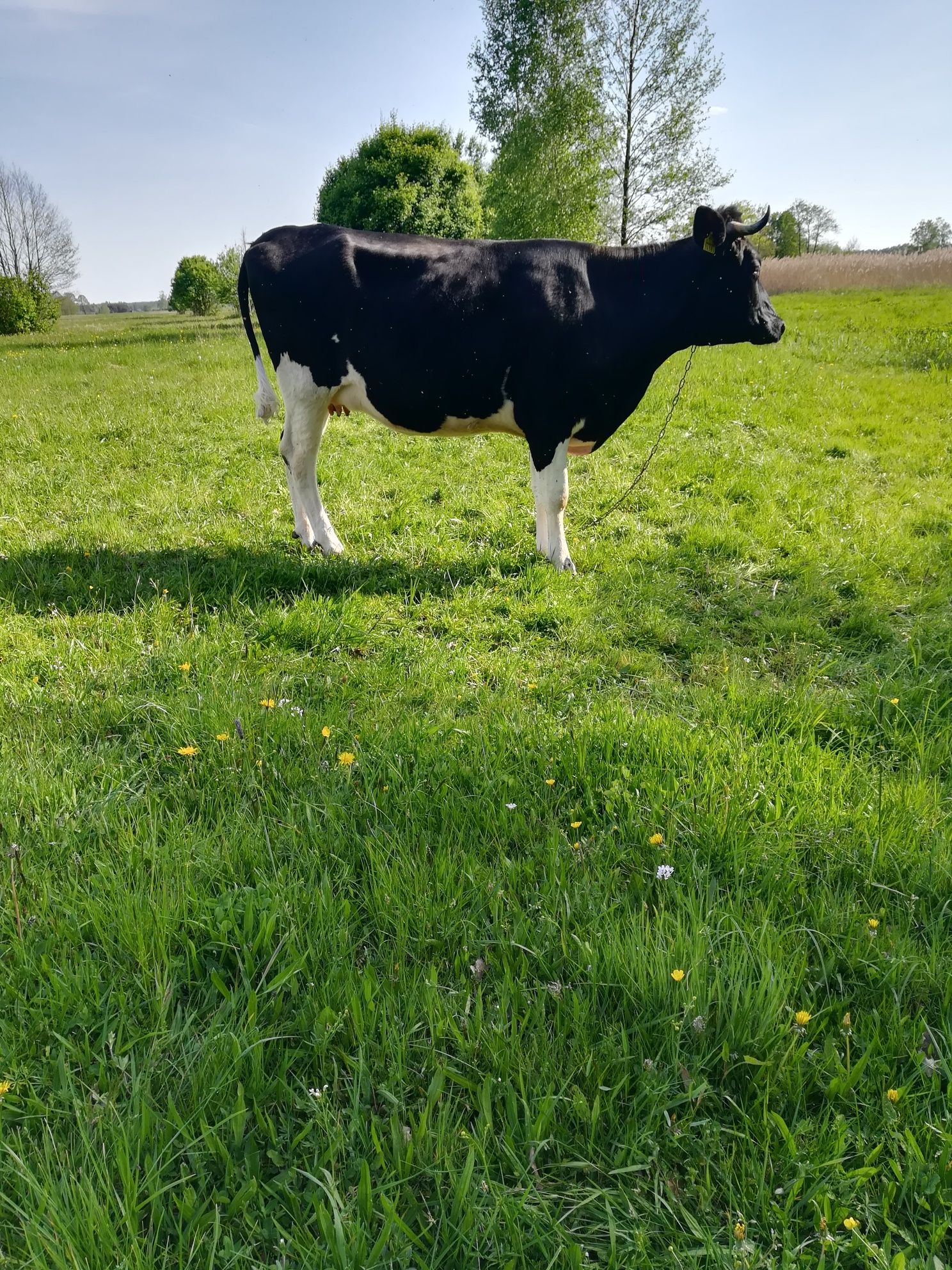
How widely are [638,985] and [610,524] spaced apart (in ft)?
16.0

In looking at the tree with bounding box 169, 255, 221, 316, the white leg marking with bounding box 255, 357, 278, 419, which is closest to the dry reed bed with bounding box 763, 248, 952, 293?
the white leg marking with bounding box 255, 357, 278, 419

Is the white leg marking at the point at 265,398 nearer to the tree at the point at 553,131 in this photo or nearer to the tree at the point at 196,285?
the tree at the point at 553,131

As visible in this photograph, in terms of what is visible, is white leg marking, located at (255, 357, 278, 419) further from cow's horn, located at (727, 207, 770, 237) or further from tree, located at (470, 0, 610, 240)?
tree, located at (470, 0, 610, 240)

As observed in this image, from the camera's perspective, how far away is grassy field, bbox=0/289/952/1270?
150 centimetres

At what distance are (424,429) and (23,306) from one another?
3290 cm

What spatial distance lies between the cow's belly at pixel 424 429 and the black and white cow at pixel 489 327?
2 cm

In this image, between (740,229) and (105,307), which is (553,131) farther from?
(105,307)

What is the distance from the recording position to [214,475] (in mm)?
7789

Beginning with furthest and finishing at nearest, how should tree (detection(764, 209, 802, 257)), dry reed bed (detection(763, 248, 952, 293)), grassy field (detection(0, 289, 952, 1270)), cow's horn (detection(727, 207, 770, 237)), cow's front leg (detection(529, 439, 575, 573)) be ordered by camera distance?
tree (detection(764, 209, 802, 257)), dry reed bed (detection(763, 248, 952, 293)), cow's front leg (detection(529, 439, 575, 573)), cow's horn (detection(727, 207, 770, 237)), grassy field (detection(0, 289, 952, 1270))

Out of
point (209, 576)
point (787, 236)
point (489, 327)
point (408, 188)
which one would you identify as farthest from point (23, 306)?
point (787, 236)

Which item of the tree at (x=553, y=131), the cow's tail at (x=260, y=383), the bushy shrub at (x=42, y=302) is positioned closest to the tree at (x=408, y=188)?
the tree at (x=553, y=131)

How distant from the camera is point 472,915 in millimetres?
2215

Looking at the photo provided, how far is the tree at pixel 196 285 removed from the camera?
128ft

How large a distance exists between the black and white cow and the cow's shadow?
481 mm
